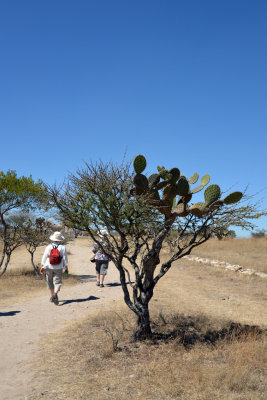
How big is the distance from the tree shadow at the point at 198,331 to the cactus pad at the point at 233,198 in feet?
8.74

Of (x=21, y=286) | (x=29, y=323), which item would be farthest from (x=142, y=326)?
(x=21, y=286)

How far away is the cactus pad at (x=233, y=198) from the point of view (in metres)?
7.03

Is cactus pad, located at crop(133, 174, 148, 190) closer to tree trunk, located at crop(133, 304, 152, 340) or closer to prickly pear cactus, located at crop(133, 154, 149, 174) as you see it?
prickly pear cactus, located at crop(133, 154, 149, 174)

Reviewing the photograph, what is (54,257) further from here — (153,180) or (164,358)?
(164,358)

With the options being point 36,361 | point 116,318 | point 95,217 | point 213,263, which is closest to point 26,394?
point 36,361

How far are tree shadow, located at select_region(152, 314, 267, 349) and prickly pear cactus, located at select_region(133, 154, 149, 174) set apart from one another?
3385mm

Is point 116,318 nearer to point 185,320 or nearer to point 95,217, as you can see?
point 185,320

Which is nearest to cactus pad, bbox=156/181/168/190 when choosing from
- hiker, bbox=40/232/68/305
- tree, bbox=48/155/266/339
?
tree, bbox=48/155/266/339

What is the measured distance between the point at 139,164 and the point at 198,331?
402cm

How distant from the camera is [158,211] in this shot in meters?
7.55

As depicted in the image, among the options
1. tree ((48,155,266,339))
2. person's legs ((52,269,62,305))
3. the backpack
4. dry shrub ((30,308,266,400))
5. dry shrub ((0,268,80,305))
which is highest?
tree ((48,155,266,339))

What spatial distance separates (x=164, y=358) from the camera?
5.97 metres

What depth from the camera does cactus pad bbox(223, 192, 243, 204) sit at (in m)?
7.03

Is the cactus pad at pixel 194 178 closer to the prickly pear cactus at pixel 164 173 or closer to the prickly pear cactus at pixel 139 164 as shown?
the prickly pear cactus at pixel 164 173
